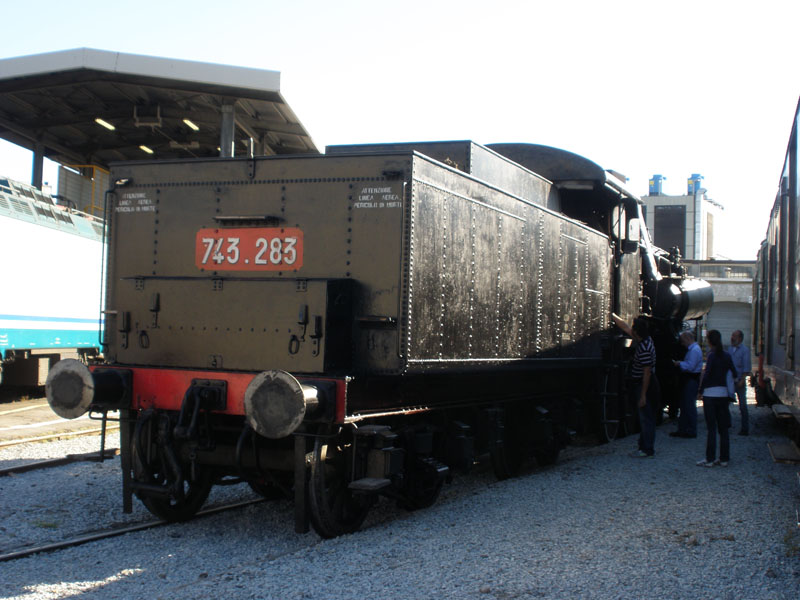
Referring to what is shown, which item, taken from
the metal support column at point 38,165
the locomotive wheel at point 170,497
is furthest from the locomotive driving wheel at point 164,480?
the metal support column at point 38,165

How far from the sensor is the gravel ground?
175 inches

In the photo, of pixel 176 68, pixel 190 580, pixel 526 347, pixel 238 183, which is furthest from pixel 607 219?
pixel 176 68

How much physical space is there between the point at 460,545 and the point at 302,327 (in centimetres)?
187

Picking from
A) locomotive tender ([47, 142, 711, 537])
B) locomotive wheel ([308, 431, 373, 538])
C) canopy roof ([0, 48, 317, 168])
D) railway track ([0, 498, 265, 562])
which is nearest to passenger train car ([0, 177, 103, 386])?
canopy roof ([0, 48, 317, 168])

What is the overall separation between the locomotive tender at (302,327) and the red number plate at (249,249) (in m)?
0.01

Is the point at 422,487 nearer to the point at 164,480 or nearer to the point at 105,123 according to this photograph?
the point at 164,480

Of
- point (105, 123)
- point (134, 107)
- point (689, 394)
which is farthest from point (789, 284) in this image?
point (105, 123)

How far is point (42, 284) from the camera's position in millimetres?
14453

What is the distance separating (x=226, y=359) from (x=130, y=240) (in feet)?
4.45

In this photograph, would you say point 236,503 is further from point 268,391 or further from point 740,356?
point 740,356

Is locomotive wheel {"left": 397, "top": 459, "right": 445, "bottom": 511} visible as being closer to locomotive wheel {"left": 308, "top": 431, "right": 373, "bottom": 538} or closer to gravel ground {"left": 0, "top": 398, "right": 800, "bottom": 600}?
gravel ground {"left": 0, "top": 398, "right": 800, "bottom": 600}

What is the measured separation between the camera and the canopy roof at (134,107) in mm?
15797

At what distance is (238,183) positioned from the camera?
595 centimetres

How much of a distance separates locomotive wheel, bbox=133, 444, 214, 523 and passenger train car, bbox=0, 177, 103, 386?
8.90 m
